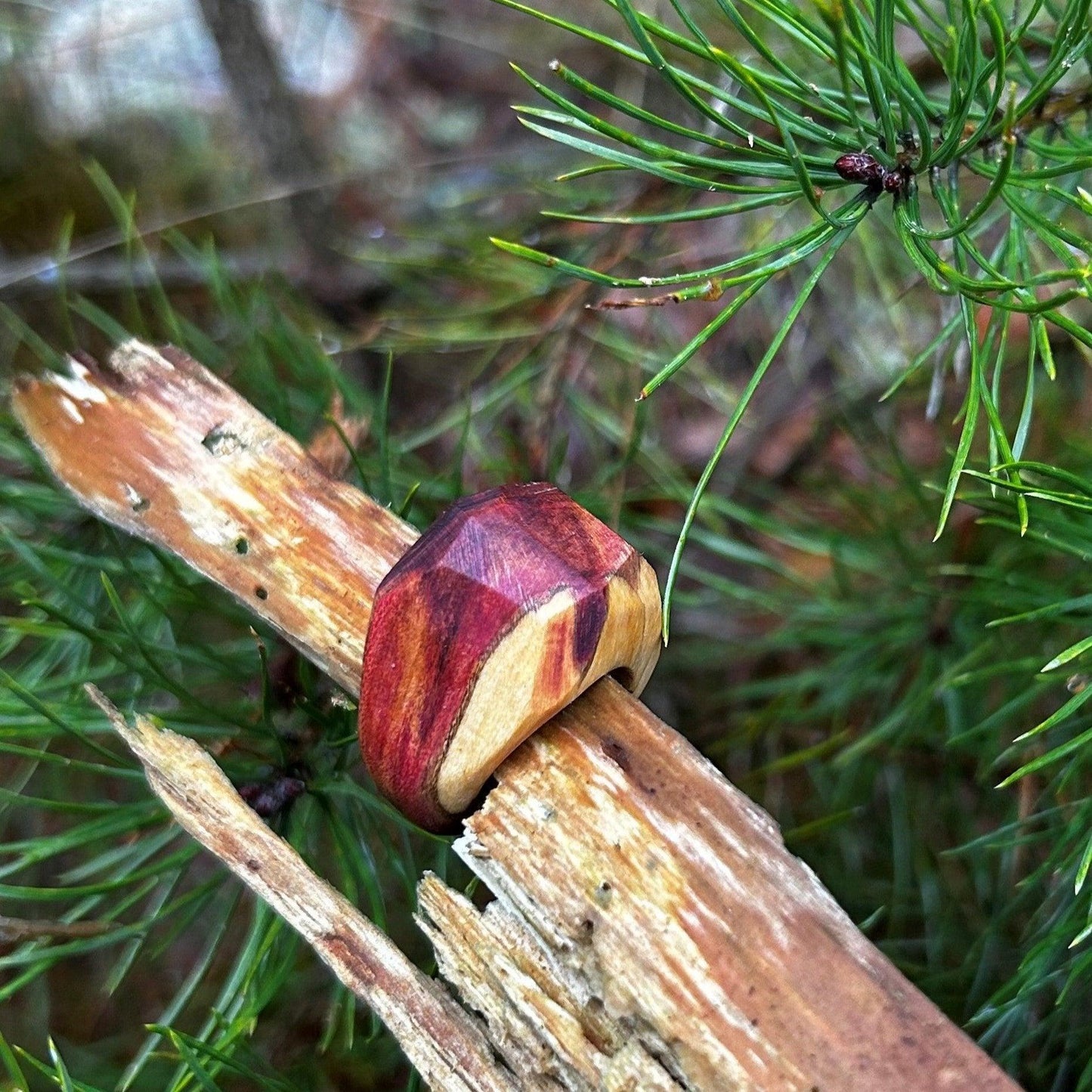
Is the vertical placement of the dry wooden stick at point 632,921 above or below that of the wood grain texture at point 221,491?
below

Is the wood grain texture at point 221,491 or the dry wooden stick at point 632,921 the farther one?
the wood grain texture at point 221,491

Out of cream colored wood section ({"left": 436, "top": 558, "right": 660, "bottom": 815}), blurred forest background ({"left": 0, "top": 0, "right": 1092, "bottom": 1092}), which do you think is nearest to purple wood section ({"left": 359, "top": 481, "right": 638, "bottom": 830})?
cream colored wood section ({"left": 436, "top": 558, "right": 660, "bottom": 815})

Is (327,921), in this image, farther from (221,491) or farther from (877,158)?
(877,158)

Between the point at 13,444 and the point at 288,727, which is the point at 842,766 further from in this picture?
the point at 13,444

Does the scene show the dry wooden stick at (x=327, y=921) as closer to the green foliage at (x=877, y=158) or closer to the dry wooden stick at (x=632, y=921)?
the dry wooden stick at (x=632, y=921)

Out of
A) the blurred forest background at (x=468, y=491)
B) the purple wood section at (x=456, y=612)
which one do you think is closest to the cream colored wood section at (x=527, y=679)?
the purple wood section at (x=456, y=612)

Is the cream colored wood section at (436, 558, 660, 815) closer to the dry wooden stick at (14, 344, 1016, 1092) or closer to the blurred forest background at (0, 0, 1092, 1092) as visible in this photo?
the dry wooden stick at (14, 344, 1016, 1092)

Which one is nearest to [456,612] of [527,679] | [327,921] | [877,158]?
[527,679]
